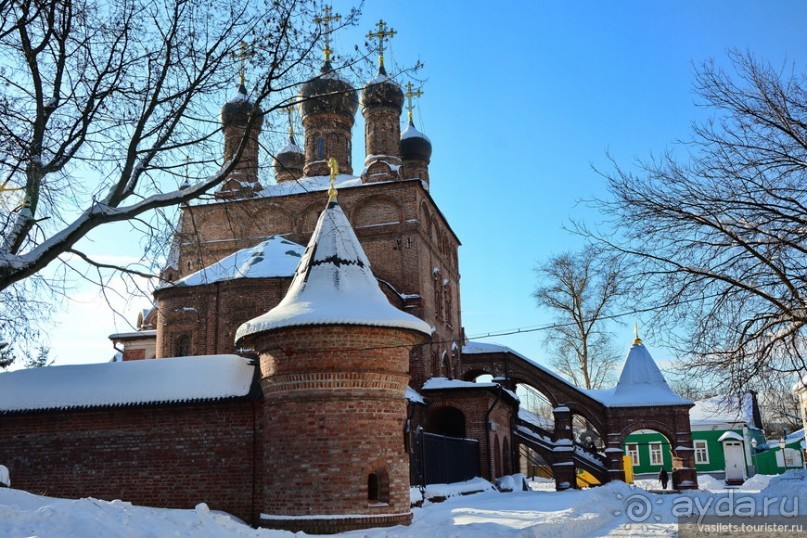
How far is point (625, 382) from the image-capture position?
25391 millimetres

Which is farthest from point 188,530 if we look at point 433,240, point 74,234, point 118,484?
point 433,240

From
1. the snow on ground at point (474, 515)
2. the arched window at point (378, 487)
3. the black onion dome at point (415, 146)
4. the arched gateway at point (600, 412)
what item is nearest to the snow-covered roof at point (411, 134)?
the black onion dome at point (415, 146)

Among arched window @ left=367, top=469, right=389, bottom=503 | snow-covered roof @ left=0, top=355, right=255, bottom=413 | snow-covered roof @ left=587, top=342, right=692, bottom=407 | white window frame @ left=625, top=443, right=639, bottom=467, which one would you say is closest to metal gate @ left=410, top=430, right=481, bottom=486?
arched window @ left=367, top=469, right=389, bottom=503

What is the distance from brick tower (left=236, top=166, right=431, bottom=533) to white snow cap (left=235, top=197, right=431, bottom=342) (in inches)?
0.8

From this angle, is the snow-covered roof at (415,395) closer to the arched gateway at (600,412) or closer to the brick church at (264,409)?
the brick church at (264,409)

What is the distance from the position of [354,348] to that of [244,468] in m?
2.79

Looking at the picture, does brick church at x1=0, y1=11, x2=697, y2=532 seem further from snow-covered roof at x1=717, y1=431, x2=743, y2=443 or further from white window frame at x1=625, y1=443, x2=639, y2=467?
white window frame at x1=625, y1=443, x2=639, y2=467

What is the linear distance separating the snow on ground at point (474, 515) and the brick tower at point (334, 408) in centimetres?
67

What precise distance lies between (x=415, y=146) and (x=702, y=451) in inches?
892

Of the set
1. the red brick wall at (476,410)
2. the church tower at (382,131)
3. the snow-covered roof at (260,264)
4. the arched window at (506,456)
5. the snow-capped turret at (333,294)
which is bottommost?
the arched window at (506,456)

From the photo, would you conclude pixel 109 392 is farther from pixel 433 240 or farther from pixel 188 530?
pixel 433 240

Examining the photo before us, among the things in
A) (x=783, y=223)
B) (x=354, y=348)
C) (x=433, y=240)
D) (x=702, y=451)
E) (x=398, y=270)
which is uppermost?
(x=433, y=240)

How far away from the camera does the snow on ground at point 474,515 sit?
611 cm

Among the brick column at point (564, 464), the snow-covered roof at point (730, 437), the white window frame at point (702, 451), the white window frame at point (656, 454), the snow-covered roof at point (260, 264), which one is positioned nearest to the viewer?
the snow-covered roof at point (260, 264)
